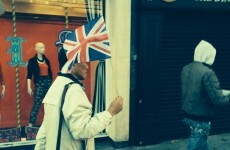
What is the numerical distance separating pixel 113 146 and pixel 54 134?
12.5ft

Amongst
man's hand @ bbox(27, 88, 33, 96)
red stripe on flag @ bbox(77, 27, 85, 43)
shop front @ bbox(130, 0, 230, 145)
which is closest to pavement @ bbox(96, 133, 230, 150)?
shop front @ bbox(130, 0, 230, 145)

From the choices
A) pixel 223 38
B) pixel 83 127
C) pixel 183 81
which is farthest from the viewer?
pixel 223 38

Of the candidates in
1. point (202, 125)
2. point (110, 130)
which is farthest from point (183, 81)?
point (110, 130)

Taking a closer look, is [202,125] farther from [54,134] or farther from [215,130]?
[215,130]

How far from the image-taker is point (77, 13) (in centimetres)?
637

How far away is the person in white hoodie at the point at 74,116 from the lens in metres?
2.58

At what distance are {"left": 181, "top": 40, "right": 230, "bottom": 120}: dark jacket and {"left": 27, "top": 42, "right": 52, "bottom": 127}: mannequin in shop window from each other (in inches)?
118

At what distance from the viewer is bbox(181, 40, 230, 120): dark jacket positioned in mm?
4242

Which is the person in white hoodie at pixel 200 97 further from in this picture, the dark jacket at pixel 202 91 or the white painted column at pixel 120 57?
the white painted column at pixel 120 57

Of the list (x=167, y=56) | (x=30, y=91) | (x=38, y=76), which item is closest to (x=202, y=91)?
(x=167, y=56)

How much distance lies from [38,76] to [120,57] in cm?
170

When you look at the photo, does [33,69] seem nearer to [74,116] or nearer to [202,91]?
[202,91]

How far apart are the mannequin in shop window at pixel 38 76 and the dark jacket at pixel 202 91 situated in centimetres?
300

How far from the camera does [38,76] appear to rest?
Answer: 20.4 ft
